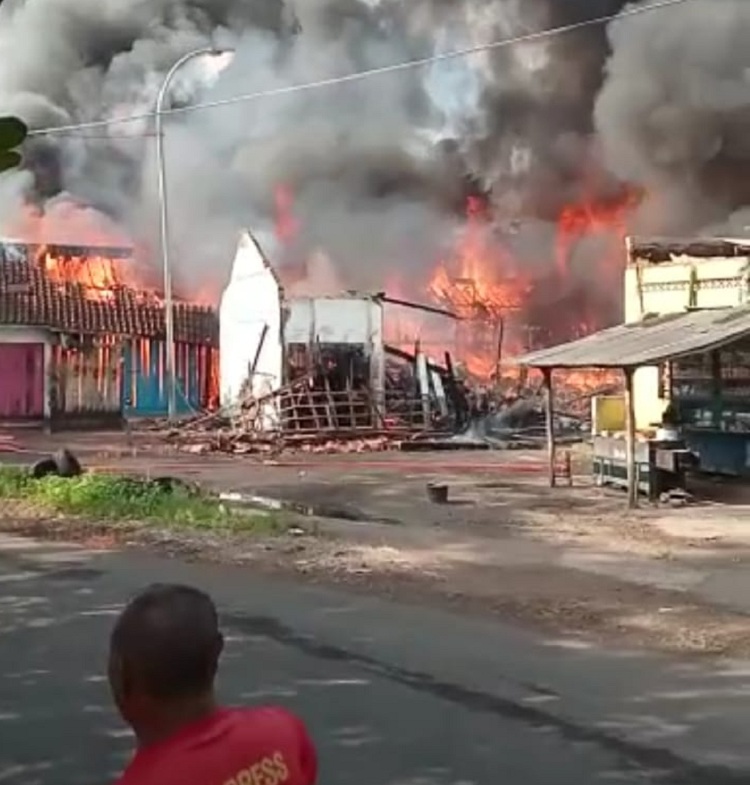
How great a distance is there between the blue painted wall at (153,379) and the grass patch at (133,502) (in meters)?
21.1

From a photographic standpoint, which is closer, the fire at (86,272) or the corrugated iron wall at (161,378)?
the corrugated iron wall at (161,378)

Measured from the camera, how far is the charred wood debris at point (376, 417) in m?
30.5

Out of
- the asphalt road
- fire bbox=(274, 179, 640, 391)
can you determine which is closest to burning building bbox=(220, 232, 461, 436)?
fire bbox=(274, 179, 640, 391)

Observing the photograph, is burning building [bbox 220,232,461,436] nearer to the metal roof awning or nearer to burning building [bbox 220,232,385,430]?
burning building [bbox 220,232,385,430]

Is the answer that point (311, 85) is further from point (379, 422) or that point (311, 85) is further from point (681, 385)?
point (681, 385)

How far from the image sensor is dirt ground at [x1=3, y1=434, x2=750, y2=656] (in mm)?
9570

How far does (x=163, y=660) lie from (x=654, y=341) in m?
16.2

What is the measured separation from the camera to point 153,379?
4025 cm

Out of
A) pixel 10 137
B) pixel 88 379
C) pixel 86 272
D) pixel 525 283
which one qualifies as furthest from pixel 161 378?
pixel 10 137

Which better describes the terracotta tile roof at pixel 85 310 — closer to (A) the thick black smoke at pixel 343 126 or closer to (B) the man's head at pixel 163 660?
(A) the thick black smoke at pixel 343 126

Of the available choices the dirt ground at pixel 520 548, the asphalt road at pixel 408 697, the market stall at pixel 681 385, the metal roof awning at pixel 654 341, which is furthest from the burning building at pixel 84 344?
the asphalt road at pixel 408 697

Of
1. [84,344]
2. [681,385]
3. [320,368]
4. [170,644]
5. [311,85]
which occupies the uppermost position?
[311,85]

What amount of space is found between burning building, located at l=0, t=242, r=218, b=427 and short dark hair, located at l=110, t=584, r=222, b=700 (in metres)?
35.3

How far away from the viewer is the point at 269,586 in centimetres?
1065
